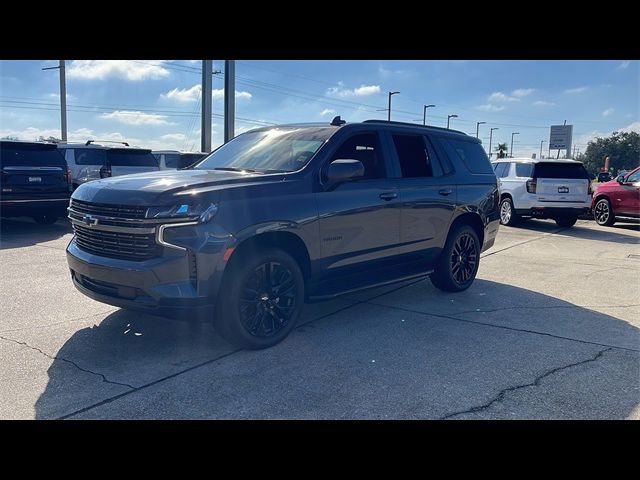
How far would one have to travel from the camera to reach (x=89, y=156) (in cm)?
1498

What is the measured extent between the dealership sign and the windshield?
1848 inches

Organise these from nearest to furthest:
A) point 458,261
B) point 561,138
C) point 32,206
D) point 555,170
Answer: point 458,261
point 32,206
point 555,170
point 561,138

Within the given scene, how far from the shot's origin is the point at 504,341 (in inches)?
192

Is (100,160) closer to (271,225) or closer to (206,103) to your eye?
(206,103)

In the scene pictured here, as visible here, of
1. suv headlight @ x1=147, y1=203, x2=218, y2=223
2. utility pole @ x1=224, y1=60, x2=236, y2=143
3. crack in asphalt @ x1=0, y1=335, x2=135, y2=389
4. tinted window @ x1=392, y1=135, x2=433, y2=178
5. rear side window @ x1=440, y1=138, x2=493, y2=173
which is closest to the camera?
crack in asphalt @ x1=0, y1=335, x2=135, y2=389

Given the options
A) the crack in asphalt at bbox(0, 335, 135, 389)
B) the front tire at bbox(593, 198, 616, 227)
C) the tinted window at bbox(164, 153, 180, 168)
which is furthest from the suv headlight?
the front tire at bbox(593, 198, 616, 227)

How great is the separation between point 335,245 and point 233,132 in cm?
1511

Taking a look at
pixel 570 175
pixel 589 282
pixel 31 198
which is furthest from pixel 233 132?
pixel 589 282

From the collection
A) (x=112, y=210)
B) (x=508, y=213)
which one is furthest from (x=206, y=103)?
(x=112, y=210)

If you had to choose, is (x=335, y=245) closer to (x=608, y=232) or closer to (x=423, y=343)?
(x=423, y=343)

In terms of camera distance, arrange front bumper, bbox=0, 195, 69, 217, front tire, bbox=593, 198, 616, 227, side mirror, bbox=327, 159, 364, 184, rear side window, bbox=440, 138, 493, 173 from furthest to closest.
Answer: front tire, bbox=593, 198, 616, 227 → front bumper, bbox=0, 195, 69, 217 → rear side window, bbox=440, 138, 493, 173 → side mirror, bbox=327, 159, 364, 184

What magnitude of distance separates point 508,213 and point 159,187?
12274 millimetres

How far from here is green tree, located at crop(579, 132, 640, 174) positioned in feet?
257

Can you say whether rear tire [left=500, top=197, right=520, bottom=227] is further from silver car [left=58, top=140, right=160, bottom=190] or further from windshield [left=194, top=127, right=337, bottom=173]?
windshield [left=194, top=127, right=337, bottom=173]
